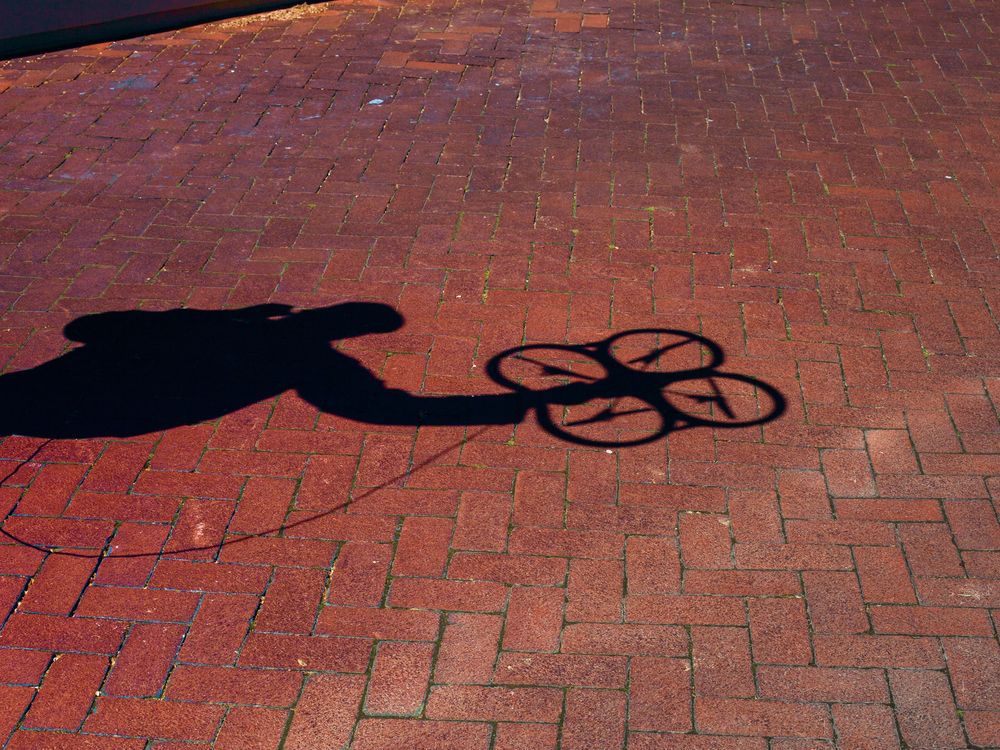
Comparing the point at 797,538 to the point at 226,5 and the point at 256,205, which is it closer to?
the point at 256,205

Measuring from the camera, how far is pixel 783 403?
4250 millimetres

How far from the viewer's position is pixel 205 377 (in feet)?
14.7

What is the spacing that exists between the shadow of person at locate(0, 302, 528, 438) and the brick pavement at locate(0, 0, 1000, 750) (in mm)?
89

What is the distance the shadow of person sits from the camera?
424 centimetres

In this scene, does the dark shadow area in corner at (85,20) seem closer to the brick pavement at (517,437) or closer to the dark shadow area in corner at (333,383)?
the brick pavement at (517,437)

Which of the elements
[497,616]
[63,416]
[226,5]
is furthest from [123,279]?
[226,5]

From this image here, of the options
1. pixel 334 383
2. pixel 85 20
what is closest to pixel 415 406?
pixel 334 383

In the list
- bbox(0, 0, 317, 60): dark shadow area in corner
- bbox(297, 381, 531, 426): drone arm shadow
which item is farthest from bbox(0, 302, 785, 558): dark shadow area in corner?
bbox(0, 0, 317, 60): dark shadow area in corner

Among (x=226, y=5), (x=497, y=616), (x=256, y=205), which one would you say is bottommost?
(x=497, y=616)

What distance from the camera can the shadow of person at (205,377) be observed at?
13.9 feet

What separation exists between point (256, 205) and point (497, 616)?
3.25 meters

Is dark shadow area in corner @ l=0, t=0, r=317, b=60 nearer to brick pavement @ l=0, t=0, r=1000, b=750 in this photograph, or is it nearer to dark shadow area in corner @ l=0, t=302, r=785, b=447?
brick pavement @ l=0, t=0, r=1000, b=750

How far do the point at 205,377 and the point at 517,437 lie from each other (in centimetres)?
142

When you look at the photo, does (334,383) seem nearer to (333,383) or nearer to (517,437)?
(333,383)
